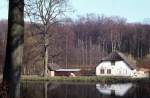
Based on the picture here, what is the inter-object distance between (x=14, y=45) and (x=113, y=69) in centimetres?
6312

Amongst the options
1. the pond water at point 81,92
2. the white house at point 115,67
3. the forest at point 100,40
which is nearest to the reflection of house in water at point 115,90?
the pond water at point 81,92

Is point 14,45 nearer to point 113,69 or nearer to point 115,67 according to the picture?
point 115,67

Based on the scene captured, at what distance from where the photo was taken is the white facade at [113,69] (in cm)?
6656

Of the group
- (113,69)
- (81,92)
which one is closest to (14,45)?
(81,92)

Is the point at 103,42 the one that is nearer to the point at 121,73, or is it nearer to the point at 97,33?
the point at 97,33

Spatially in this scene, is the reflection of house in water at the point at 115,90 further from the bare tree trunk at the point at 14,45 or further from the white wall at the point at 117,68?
the white wall at the point at 117,68

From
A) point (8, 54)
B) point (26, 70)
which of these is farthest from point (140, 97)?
point (26, 70)

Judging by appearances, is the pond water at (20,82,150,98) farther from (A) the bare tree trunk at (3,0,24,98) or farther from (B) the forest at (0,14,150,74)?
(B) the forest at (0,14,150,74)

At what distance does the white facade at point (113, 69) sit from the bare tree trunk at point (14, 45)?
60.8m

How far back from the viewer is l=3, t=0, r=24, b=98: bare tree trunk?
5824 millimetres

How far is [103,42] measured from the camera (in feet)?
389

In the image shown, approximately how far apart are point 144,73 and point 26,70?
20.6m

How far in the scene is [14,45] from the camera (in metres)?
5.82

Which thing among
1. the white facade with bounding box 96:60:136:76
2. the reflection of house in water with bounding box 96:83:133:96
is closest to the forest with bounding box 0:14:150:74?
the white facade with bounding box 96:60:136:76
